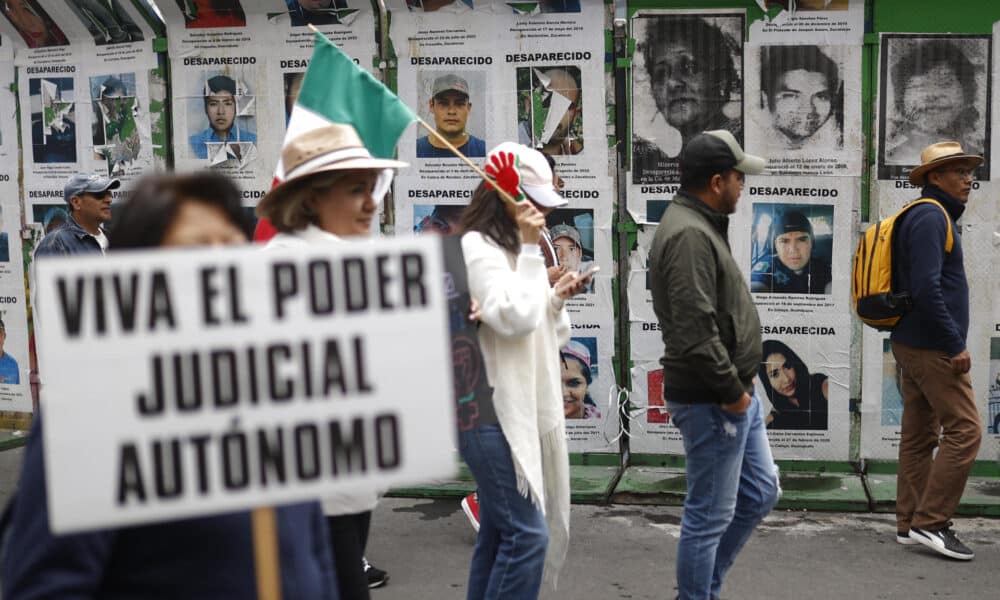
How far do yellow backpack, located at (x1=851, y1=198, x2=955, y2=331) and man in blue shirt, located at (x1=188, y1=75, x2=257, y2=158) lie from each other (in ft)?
11.9

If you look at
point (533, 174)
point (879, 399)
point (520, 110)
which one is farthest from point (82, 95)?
point (879, 399)

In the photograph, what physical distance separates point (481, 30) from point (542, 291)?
3.42 meters

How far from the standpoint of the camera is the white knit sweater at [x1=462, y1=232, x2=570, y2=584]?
382cm

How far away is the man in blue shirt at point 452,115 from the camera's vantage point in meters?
7.03

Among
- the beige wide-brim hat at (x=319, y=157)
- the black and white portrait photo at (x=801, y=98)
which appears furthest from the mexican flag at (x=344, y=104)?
the black and white portrait photo at (x=801, y=98)

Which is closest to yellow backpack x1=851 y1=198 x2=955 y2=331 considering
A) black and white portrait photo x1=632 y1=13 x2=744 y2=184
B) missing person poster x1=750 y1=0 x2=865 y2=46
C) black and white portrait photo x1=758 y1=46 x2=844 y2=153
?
black and white portrait photo x1=758 y1=46 x2=844 y2=153

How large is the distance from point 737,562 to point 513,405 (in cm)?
235

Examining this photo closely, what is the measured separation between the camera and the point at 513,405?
386 cm

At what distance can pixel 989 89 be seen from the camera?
6660mm

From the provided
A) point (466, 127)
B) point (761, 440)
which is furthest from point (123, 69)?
point (761, 440)

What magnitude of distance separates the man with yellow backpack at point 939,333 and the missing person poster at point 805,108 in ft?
2.89

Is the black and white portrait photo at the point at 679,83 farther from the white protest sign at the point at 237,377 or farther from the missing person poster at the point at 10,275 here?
the white protest sign at the point at 237,377

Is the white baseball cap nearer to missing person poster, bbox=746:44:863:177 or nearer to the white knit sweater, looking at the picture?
the white knit sweater

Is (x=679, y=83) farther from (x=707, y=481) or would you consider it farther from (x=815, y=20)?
(x=707, y=481)
